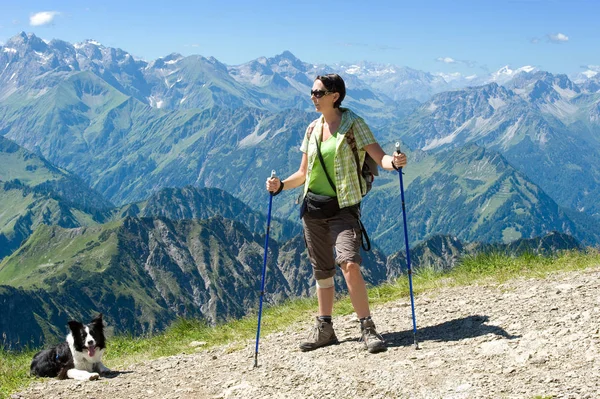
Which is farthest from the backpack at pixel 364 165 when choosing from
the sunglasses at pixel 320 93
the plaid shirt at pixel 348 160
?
the sunglasses at pixel 320 93

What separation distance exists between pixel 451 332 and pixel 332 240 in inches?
94.9

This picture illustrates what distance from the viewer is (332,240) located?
10.0m

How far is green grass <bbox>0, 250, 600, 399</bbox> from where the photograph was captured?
42.6 feet

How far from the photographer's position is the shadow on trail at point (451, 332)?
9492mm

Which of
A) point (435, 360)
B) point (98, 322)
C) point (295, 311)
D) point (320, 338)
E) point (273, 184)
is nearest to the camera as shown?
point (435, 360)

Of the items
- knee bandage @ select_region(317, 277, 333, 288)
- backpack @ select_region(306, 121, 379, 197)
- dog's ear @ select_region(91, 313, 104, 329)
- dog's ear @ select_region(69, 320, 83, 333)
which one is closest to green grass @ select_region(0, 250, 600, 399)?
dog's ear @ select_region(91, 313, 104, 329)

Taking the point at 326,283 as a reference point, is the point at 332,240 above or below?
above

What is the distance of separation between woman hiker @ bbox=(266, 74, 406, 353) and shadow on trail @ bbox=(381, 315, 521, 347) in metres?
0.73

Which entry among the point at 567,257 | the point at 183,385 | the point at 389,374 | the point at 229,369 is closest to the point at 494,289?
the point at 567,257

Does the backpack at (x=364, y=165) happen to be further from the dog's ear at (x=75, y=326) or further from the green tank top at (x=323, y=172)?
the dog's ear at (x=75, y=326)

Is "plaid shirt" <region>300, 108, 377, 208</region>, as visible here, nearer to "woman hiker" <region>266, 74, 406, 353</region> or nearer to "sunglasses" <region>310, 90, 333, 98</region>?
"woman hiker" <region>266, 74, 406, 353</region>

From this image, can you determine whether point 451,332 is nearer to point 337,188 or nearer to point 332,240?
point 332,240

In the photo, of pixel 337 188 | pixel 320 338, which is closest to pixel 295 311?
pixel 320 338

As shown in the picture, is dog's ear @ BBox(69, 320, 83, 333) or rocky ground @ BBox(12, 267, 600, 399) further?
dog's ear @ BBox(69, 320, 83, 333)
